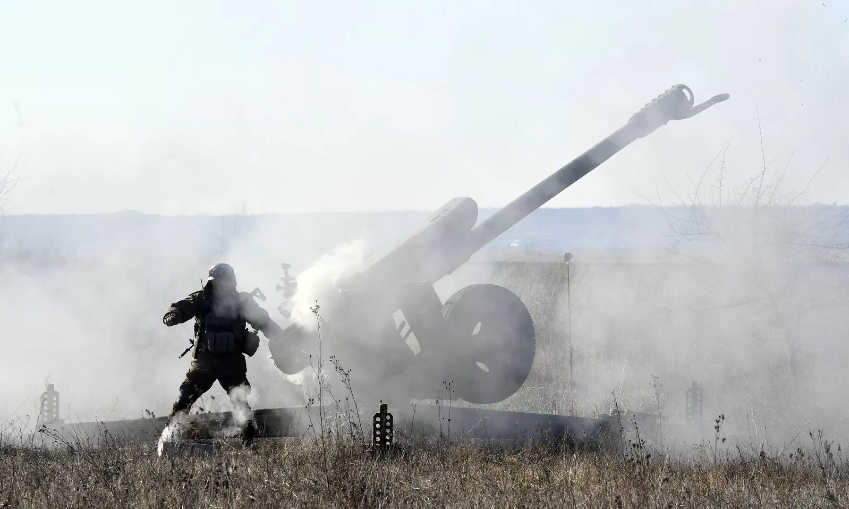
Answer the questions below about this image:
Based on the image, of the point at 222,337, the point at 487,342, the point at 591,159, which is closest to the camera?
the point at 222,337

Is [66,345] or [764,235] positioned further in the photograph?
[66,345]

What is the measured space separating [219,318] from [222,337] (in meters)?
0.21

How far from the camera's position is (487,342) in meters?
9.22

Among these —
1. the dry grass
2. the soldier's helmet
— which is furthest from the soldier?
the dry grass

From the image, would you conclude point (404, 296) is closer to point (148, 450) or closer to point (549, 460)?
point (549, 460)

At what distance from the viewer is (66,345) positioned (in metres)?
14.4

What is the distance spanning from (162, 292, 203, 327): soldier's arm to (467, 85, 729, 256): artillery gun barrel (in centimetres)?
300

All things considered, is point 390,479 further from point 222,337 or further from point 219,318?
point 219,318

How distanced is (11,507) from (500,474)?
3596mm

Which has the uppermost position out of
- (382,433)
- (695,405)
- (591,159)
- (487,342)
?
(591,159)

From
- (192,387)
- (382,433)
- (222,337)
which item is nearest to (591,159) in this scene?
(382,433)

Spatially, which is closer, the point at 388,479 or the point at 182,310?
the point at 388,479

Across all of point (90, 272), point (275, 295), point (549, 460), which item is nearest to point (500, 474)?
point (549, 460)

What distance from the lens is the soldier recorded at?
8.38 metres
